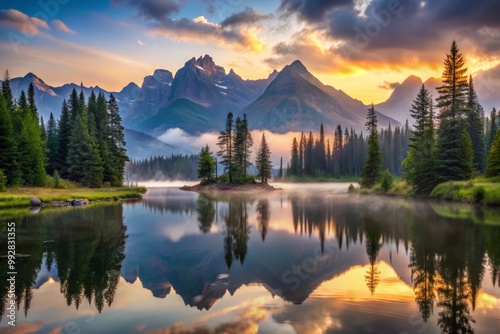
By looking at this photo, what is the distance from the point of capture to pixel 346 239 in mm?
24953

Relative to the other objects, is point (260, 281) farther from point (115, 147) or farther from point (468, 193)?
point (115, 147)

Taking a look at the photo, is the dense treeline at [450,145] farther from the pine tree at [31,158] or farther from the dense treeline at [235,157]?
the pine tree at [31,158]

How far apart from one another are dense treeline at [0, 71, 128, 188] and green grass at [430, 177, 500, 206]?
66173 mm

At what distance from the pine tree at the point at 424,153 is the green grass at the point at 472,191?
4502 millimetres

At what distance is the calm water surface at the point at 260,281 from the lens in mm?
11000

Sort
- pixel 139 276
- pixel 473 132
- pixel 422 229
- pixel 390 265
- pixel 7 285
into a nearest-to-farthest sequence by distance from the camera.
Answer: pixel 7 285 → pixel 139 276 → pixel 390 265 → pixel 422 229 → pixel 473 132

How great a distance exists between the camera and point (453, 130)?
61750mm

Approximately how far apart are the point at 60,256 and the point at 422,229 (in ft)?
80.2

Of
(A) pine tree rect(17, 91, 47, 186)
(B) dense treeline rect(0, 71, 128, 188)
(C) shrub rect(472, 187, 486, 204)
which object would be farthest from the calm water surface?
(A) pine tree rect(17, 91, 47, 186)

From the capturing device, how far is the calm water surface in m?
11.0

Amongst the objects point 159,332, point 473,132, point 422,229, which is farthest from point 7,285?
point 473,132

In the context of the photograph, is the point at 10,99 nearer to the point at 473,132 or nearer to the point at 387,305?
Answer: the point at 387,305

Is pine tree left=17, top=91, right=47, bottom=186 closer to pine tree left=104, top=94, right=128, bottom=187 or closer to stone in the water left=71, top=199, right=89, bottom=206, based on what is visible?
pine tree left=104, top=94, right=128, bottom=187

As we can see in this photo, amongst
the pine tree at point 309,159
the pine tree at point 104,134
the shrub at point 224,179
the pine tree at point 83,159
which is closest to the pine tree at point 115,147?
the pine tree at point 104,134
